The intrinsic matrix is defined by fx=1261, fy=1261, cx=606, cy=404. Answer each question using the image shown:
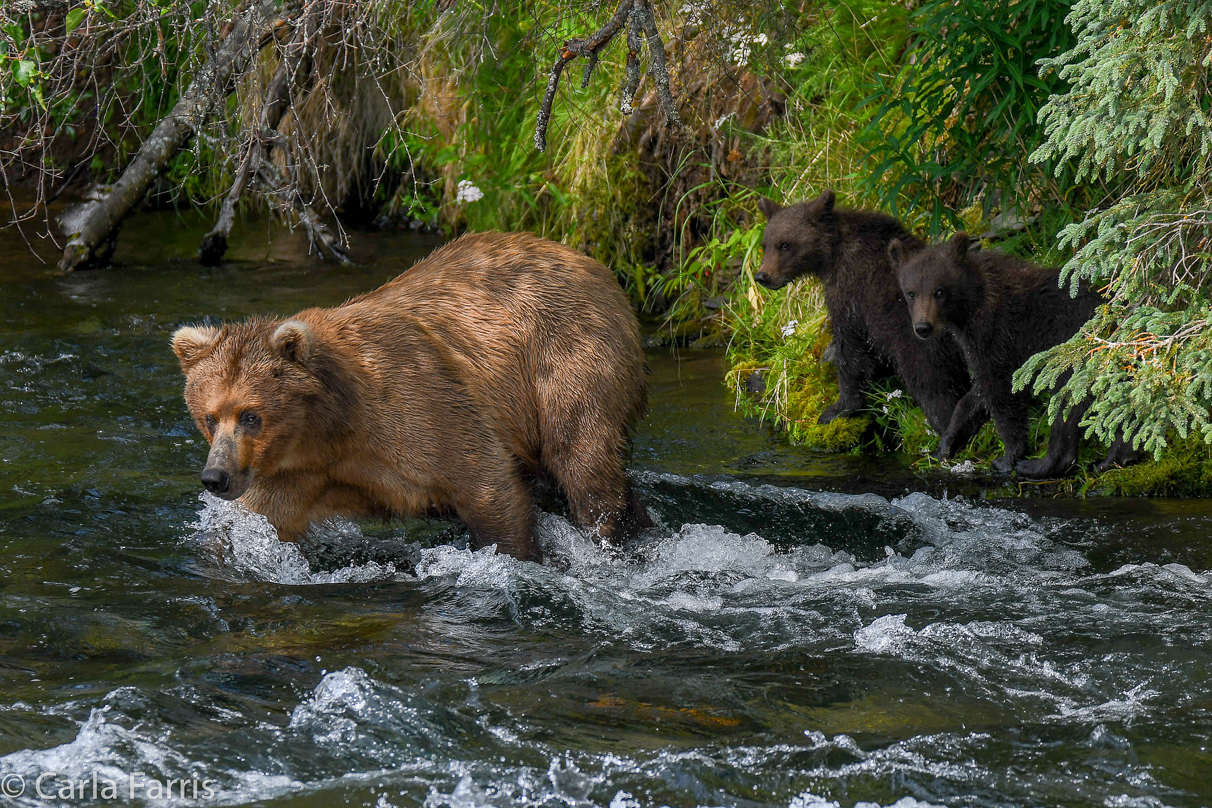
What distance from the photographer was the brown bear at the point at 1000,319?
6023mm

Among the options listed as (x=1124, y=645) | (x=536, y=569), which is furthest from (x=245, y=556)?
(x=1124, y=645)

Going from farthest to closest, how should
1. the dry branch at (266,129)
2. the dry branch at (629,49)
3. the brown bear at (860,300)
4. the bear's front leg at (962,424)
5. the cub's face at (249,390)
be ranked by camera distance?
the brown bear at (860,300)
the dry branch at (266,129)
the bear's front leg at (962,424)
the dry branch at (629,49)
the cub's face at (249,390)

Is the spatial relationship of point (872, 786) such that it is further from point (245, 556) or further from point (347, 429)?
point (245, 556)

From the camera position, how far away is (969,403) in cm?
645

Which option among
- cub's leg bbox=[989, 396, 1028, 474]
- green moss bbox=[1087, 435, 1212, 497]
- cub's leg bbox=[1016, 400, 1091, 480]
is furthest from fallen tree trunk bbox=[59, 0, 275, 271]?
green moss bbox=[1087, 435, 1212, 497]

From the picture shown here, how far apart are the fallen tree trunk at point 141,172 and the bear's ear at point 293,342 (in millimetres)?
3258

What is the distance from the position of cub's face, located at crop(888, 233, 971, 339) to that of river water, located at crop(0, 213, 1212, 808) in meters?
0.84

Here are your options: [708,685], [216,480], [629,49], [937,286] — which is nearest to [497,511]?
[216,480]

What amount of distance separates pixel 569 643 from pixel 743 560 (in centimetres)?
128

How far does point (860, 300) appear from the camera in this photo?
22.9ft

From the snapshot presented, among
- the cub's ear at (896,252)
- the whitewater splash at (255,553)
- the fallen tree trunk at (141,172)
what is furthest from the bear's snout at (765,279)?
the fallen tree trunk at (141,172)

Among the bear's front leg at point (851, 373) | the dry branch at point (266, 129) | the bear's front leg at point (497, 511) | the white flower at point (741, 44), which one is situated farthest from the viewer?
the white flower at point (741, 44)

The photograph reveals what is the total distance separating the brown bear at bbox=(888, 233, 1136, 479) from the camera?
19.8 feet

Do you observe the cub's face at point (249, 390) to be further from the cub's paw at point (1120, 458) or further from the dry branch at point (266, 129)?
the cub's paw at point (1120, 458)
